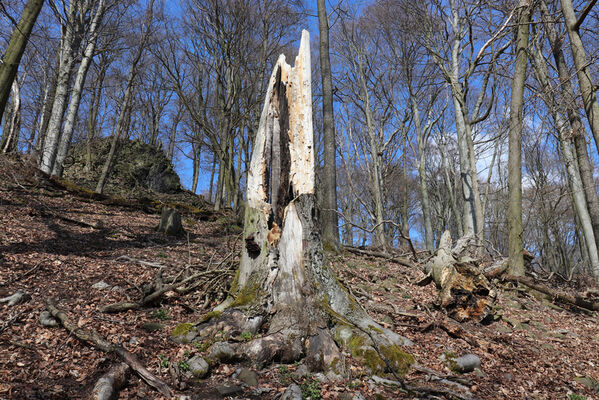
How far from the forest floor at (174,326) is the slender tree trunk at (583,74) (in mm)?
4183

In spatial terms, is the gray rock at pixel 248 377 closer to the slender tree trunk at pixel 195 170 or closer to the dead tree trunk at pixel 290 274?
the dead tree trunk at pixel 290 274

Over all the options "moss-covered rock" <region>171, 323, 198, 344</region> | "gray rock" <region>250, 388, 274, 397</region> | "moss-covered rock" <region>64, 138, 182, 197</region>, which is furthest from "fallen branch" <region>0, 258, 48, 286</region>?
"moss-covered rock" <region>64, 138, 182, 197</region>

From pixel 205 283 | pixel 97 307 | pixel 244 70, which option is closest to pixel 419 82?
pixel 244 70

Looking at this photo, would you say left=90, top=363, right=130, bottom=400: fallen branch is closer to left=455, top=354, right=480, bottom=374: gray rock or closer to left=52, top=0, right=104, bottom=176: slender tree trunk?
left=455, top=354, right=480, bottom=374: gray rock

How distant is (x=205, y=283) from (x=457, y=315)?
4143mm

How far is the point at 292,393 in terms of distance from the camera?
2.77 m

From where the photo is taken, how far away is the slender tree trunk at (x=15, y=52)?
567 cm

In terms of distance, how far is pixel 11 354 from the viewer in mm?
2855

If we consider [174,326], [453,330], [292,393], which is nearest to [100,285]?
[174,326]

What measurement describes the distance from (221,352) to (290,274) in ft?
3.61

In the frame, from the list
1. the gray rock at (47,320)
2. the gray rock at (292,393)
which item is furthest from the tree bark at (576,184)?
the gray rock at (47,320)

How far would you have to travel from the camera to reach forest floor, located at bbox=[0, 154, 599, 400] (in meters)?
2.89

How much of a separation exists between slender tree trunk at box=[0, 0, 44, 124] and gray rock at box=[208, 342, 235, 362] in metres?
5.72

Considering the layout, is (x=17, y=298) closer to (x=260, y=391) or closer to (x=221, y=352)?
(x=221, y=352)
